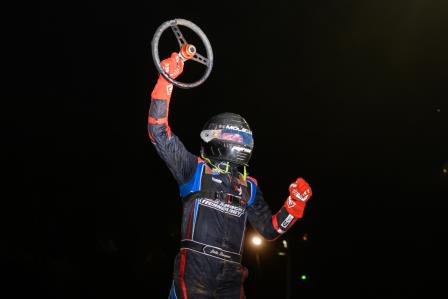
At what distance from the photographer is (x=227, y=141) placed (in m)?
4.76

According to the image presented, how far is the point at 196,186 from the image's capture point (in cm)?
439

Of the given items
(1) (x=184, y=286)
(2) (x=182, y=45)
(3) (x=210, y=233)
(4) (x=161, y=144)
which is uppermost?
(2) (x=182, y=45)

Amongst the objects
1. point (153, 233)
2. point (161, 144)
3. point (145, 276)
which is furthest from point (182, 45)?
point (153, 233)

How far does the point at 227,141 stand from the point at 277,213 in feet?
4.02

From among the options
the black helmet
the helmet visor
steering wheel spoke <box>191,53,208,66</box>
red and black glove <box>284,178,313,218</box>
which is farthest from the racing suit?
red and black glove <box>284,178,313,218</box>

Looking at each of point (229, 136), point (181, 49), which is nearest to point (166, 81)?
point (181, 49)

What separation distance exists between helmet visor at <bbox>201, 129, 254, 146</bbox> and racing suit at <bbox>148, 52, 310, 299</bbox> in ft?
1.29

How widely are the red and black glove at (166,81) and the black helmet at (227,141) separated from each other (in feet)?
2.89

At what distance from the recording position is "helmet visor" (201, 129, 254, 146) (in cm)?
478

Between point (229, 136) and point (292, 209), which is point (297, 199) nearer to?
point (292, 209)

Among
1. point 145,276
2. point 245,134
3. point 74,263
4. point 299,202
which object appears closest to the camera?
point 245,134

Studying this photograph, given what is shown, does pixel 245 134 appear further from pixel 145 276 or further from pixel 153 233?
pixel 153 233

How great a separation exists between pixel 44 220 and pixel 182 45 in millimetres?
18588

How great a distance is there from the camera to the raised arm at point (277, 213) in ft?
16.9
